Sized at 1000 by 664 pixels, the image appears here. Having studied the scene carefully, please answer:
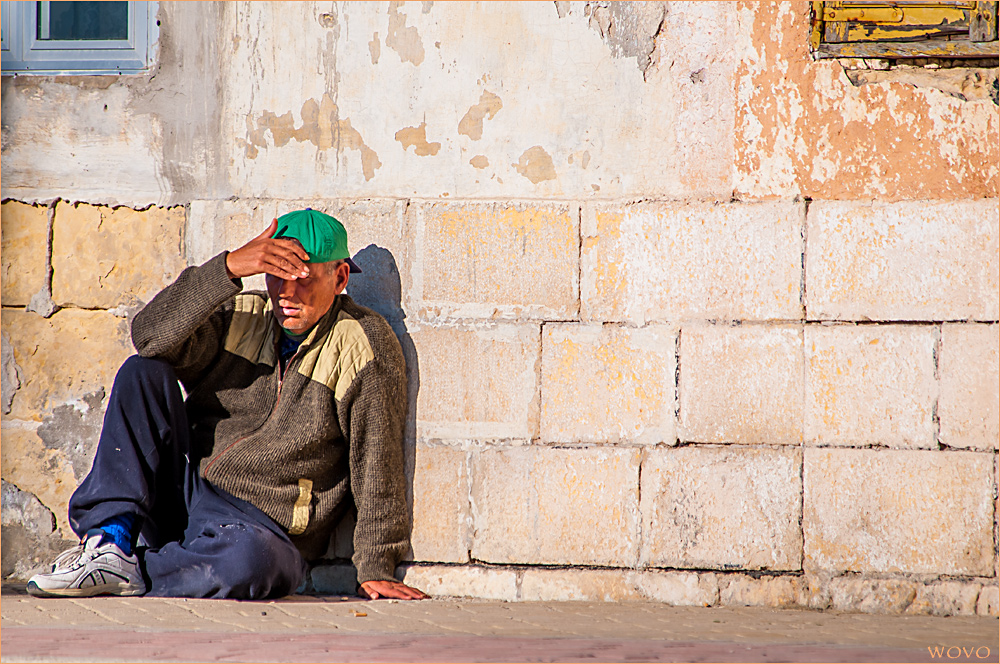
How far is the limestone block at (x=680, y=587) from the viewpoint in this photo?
3.20m

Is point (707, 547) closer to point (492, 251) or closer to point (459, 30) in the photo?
point (492, 251)

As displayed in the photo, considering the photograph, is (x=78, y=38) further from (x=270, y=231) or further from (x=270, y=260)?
(x=270, y=260)

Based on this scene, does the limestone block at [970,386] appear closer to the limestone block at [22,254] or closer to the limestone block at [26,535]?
the limestone block at [26,535]

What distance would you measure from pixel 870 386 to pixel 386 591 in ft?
6.74

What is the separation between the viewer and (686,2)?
3326mm

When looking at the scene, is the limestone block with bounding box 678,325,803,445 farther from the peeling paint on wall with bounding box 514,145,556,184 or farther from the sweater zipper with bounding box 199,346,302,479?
the sweater zipper with bounding box 199,346,302,479

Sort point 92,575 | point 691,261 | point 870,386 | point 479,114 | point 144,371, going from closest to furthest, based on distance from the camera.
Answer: point 92,575 → point 144,371 → point 870,386 → point 691,261 → point 479,114

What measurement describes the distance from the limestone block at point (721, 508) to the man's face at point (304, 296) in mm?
1436

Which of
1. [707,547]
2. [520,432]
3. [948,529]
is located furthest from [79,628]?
[948,529]

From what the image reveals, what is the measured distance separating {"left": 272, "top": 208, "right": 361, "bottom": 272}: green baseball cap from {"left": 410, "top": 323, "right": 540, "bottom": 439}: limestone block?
50 cm

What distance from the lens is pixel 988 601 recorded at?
3078mm

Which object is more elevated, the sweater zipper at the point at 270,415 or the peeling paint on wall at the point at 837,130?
the peeling paint on wall at the point at 837,130

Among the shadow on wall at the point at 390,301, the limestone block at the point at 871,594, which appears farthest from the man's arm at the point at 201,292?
the limestone block at the point at 871,594

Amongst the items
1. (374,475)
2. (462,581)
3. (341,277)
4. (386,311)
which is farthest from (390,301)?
(462,581)
